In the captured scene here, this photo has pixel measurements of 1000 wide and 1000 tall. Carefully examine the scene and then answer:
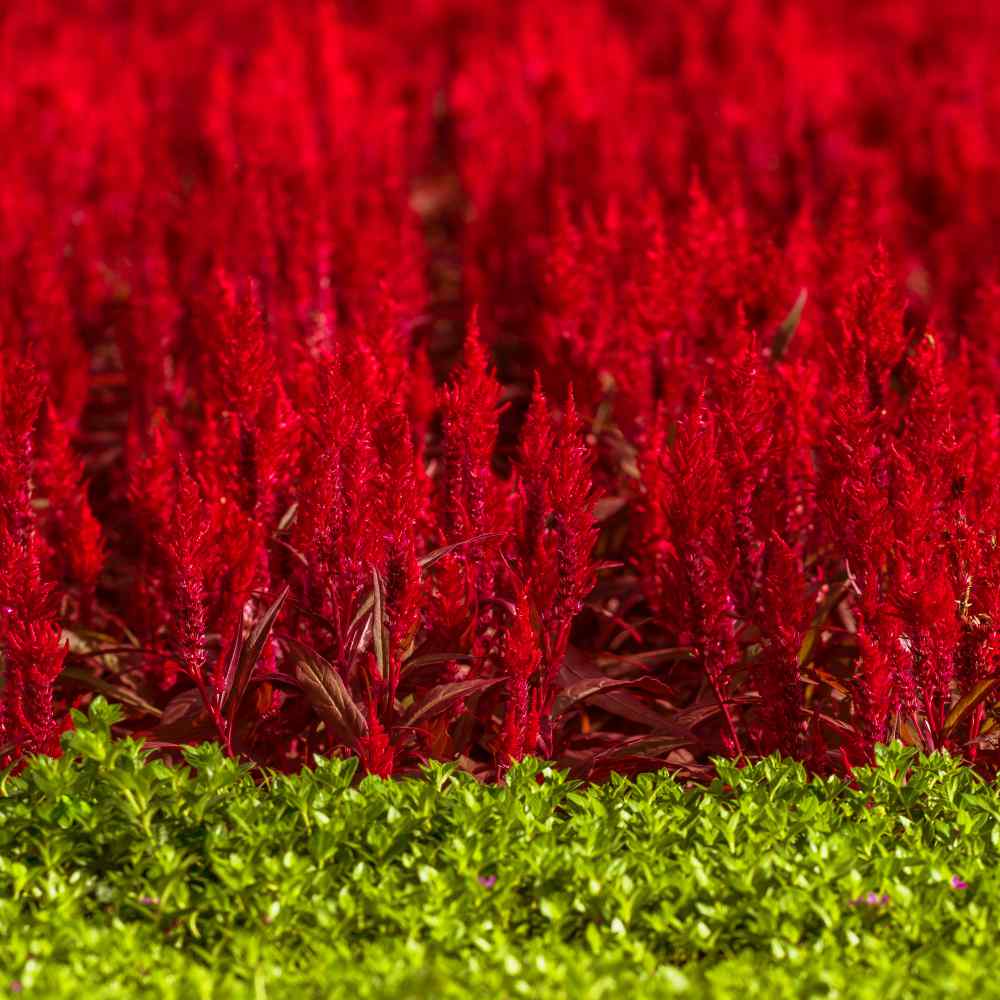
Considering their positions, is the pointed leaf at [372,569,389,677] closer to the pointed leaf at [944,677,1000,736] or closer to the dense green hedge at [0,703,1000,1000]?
the dense green hedge at [0,703,1000,1000]

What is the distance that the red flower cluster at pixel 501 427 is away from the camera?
3988 mm

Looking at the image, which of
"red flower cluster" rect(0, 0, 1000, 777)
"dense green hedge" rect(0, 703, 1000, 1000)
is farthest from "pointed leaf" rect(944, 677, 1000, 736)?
"dense green hedge" rect(0, 703, 1000, 1000)

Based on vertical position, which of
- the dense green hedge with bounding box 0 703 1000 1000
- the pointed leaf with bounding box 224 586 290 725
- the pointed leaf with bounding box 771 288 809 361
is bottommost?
the dense green hedge with bounding box 0 703 1000 1000

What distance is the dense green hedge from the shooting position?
3.08 metres

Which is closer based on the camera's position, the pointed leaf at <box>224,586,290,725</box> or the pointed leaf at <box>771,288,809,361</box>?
the pointed leaf at <box>224,586,290,725</box>

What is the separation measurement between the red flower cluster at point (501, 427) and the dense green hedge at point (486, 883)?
12.6 inches

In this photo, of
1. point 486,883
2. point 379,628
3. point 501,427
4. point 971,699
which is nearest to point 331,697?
point 379,628

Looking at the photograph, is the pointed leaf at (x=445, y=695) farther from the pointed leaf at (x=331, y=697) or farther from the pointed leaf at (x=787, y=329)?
the pointed leaf at (x=787, y=329)

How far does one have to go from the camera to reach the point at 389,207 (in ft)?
22.5

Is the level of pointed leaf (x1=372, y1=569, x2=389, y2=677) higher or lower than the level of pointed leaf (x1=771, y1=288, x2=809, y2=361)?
lower

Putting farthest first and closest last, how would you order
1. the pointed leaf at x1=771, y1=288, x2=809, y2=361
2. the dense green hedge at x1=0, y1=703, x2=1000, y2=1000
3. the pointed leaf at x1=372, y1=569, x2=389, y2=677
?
the pointed leaf at x1=771, y1=288, x2=809, y2=361 → the pointed leaf at x1=372, y1=569, x2=389, y2=677 → the dense green hedge at x1=0, y1=703, x2=1000, y2=1000

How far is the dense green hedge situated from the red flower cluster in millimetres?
320

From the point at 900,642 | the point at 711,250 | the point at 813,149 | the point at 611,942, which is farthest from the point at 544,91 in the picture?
the point at 611,942

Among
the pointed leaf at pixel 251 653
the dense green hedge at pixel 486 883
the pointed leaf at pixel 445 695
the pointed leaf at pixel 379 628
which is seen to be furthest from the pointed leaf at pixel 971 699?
the pointed leaf at pixel 251 653
